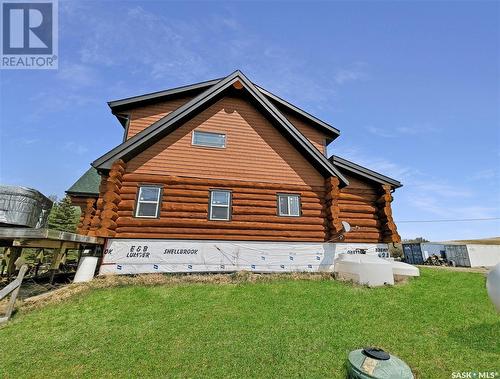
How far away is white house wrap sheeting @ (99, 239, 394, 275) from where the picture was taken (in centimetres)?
1149

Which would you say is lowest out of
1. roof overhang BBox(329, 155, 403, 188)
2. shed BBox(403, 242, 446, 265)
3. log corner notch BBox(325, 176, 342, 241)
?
shed BBox(403, 242, 446, 265)

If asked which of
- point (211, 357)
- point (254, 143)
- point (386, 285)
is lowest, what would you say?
point (211, 357)

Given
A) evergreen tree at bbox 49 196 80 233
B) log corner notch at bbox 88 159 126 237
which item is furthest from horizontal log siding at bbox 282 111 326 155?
evergreen tree at bbox 49 196 80 233

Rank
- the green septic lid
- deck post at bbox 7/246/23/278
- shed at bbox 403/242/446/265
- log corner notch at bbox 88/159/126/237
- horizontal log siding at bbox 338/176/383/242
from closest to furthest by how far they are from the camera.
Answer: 1. the green septic lid
2. deck post at bbox 7/246/23/278
3. log corner notch at bbox 88/159/126/237
4. horizontal log siding at bbox 338/176/383/242
5. shed at bbox 403/242/446/265

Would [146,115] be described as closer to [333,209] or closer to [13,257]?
[13,257]

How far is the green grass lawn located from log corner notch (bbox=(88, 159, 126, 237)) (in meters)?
2.62

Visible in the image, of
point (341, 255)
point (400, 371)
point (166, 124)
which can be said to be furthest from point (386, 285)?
point (166, 124)

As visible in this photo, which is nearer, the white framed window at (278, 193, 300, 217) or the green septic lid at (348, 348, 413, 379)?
the green septic lid at (348, 348, 413, 379)

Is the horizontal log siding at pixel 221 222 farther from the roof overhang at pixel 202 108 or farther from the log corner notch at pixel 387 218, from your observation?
the log corner notch at pixel 387 218

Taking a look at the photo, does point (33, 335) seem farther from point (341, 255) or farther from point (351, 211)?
point (351, 211)

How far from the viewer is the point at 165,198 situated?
12.6 meters

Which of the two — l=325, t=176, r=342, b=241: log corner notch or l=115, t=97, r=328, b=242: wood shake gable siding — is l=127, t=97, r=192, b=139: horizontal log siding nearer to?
l=115, t=97, r=328, b=242: wood shake gable siding

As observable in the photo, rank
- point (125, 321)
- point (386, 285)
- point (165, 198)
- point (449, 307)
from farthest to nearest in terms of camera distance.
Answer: point (165, 198) → point (386, 285) → point (449, 307) → point (125, 321)

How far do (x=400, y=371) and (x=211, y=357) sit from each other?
3.64m
